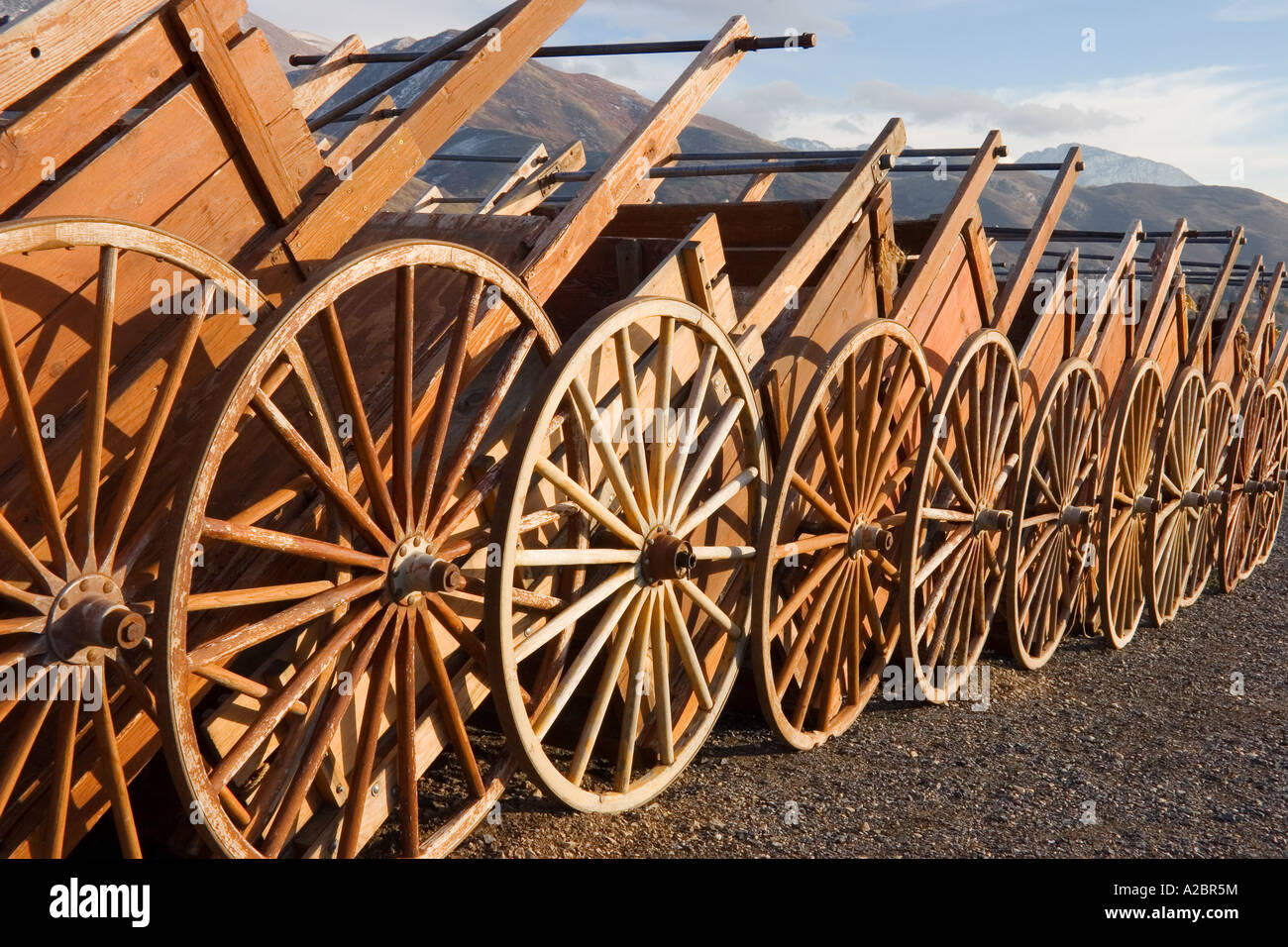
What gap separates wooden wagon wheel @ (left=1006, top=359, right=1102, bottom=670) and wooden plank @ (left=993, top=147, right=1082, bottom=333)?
379 millimetres

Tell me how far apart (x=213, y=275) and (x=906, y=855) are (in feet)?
8.88

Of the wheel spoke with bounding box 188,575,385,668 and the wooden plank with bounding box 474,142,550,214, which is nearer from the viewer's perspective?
the wheel spoke with bounding box 188,575,385,668

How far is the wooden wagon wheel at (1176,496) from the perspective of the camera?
6418mm

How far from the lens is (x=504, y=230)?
11.6 feet

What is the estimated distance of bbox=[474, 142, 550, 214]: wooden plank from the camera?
19.8 ft

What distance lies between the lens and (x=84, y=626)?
2299mm

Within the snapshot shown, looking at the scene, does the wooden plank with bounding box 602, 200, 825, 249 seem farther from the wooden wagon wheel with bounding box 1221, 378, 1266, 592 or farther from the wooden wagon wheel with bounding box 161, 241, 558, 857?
the wooden wagon wheel with bounding box 1221, 378, 1266, 592

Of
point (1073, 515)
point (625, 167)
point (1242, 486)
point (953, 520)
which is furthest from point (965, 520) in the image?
point (1242, 486)

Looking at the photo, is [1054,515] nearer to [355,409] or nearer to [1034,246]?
[1034,246]

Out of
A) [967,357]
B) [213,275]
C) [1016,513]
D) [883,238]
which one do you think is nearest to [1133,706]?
[1016,513]

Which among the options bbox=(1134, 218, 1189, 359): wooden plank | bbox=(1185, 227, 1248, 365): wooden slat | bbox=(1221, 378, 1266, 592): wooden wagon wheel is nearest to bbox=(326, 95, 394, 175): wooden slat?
bbox=(1134, 218, 1189, 359): wooden plank

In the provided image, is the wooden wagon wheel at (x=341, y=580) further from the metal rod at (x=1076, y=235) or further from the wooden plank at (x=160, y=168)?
the metal rod at (x=1076, y=235)

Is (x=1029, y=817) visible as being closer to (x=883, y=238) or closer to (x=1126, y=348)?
(x=883, y=238)

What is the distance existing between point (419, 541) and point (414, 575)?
96 mm
